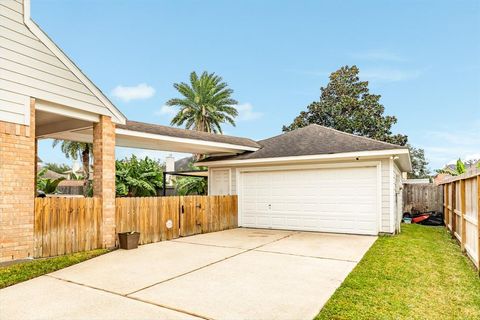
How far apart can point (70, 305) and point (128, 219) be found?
4.35 metres

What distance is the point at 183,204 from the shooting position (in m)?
10.2

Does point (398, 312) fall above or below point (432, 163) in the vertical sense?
below

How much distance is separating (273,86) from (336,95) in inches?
307

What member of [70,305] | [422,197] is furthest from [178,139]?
[422,197]

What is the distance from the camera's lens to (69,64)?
7.43 meters

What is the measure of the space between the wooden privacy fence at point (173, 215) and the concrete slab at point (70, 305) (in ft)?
11.2

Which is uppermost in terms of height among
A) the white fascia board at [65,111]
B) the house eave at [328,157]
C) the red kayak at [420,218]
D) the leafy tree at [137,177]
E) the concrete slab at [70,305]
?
the white fascia board at [65,111]

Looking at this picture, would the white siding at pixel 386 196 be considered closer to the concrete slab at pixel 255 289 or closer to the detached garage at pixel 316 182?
the detached garage at pixel 316 182

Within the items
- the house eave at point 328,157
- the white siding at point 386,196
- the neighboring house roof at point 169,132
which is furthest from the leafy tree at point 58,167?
the white siding at point 386,196

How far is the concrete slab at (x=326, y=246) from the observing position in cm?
736

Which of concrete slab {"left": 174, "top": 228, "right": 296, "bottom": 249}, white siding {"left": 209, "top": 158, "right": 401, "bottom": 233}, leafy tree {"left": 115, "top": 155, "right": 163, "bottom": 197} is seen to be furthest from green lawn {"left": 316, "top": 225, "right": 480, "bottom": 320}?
leafy tree {"left": 115, "top": 155, "right": 163, "bottom": 197}

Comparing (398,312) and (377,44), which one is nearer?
(398,312)

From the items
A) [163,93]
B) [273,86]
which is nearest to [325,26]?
[273,86]

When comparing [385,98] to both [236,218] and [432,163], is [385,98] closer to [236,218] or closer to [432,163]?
[432,163]
